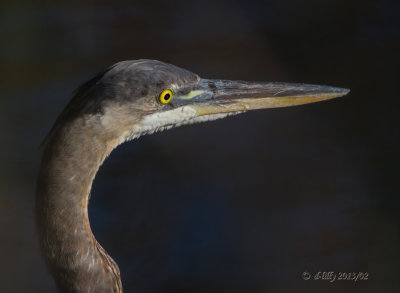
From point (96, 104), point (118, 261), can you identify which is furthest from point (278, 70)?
point (96, 104)

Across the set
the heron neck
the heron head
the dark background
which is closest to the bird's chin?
the heron head

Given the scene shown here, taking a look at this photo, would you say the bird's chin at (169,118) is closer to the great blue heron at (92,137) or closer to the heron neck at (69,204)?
the great blue heron at (92,137)

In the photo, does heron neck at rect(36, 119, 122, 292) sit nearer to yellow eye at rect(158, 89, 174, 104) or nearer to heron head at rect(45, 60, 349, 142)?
heron head at rect(45, 60, 349, 142)

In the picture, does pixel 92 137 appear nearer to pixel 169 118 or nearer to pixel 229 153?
pixel 169 118

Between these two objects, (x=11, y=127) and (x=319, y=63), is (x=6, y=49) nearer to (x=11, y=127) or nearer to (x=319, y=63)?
(x=11, y=127)
